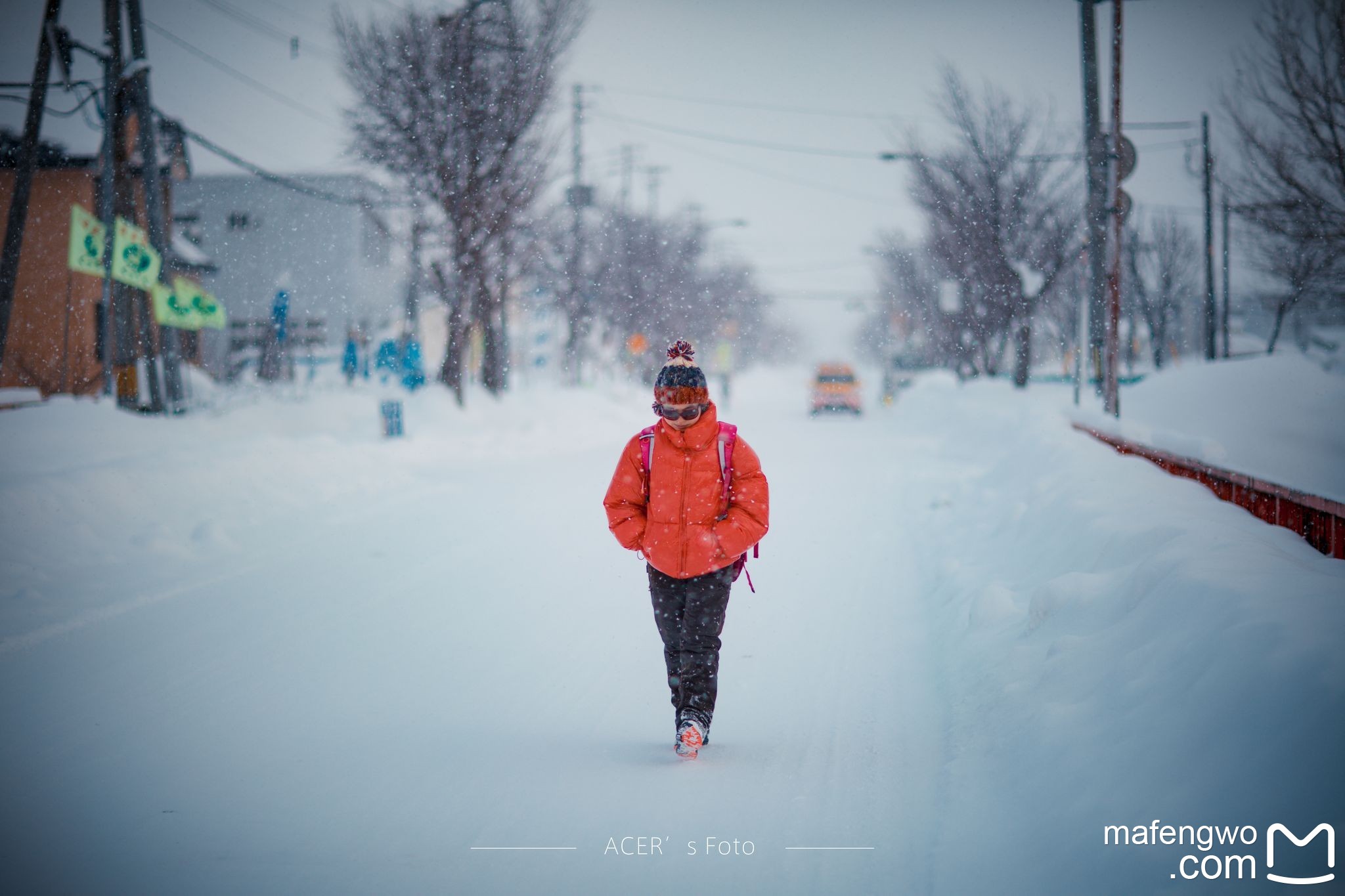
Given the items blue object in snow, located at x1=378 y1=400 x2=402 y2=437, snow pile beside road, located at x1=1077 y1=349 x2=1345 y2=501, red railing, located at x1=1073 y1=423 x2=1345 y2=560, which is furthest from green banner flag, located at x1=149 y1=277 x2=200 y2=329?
red railing, located at x1=1073 y1=423 x2=1345 y2=560

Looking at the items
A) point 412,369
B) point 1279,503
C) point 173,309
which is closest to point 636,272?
point 412,369

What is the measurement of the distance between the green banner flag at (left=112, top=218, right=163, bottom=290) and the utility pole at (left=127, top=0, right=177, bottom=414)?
33cm

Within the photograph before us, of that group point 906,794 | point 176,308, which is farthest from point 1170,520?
point 176,308

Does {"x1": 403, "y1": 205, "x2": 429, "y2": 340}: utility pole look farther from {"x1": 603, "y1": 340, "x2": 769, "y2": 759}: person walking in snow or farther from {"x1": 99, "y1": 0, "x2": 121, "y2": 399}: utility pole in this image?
{"x1": 603, "y1": 340, "x2": 769, "y2": 759}: person walking in snow

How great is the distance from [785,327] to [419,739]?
473 ft

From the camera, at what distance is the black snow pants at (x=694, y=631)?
3.98 meters

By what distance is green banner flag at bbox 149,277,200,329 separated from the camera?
1340cm

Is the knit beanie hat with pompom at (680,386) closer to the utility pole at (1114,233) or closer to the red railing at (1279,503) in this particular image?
the red railing at (1279,503)

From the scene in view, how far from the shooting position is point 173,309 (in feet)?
45.2

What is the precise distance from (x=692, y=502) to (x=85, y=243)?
12.4 metres

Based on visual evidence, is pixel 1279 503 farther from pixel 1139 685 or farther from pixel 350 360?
pixel 350 360

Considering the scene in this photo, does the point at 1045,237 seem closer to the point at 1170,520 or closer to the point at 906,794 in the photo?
the point at 1170,520

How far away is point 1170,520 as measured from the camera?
16.8 feet

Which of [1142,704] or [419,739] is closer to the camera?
[1142,704]
